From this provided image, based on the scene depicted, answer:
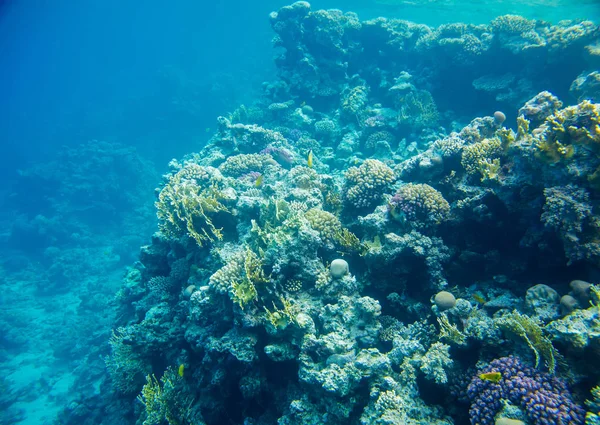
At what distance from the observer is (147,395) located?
5.45 m

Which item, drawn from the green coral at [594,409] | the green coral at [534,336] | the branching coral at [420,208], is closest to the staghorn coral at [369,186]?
the branching coral at [420,208]

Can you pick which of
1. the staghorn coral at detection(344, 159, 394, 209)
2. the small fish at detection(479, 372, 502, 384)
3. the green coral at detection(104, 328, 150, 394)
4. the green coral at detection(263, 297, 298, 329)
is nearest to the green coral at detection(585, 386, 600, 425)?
the small fish at detection(479, 372, 502, 384)

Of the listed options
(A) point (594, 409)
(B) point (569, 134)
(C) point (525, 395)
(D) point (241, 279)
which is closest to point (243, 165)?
(D) point (241, 279)

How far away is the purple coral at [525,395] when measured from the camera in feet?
9.37

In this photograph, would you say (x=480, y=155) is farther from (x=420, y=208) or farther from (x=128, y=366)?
(x=128, y=366)

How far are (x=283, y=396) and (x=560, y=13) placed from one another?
55735 millimetres

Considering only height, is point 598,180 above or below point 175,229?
below

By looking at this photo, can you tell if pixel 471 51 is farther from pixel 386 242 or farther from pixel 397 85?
pixel 386 242

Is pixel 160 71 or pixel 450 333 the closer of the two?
pixel 450 333

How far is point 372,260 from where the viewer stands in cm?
536

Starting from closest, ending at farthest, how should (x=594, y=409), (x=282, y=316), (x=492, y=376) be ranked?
1. (x=594, y=409)
2. (x=492, y=376)
3. (x=282, y=316)

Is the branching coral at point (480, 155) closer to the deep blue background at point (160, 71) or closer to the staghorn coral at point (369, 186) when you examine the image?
the staghorn coral at point (369, 186)

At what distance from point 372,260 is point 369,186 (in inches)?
73.8

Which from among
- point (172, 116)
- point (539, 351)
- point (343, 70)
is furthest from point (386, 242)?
point (172, 116)
